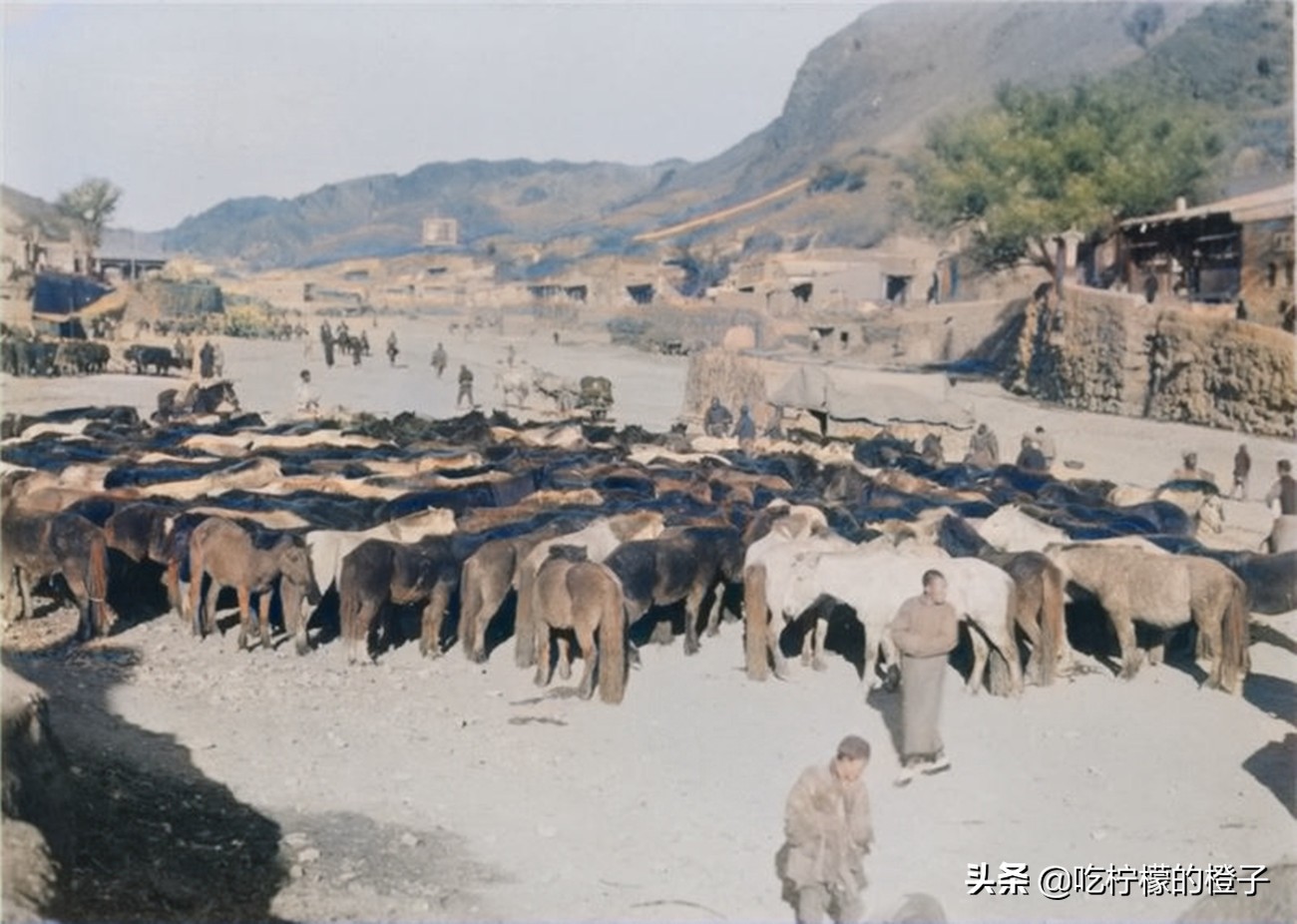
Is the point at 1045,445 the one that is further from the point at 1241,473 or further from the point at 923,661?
the point at 923,661

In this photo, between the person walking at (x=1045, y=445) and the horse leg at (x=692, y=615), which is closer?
the horse leg at (x=692, y=615)

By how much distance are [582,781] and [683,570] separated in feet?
11.9

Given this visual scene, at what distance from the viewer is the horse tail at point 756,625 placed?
12.3 metres

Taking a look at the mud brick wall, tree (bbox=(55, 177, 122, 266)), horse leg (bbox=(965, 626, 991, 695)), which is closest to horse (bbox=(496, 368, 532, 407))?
Result: the mud brick wall

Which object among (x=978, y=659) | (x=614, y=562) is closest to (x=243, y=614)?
(x=614, y=562)

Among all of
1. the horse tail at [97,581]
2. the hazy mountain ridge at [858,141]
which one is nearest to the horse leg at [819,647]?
the horse tail at [97,581]

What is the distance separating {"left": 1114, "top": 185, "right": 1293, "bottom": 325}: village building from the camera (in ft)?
90.6

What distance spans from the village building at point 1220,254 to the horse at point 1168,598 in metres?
16.2

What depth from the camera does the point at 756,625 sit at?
12.3 meters

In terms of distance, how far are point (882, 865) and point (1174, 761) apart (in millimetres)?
3102

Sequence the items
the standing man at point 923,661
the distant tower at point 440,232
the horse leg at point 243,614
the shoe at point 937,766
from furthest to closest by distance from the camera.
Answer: the distant tower at point 440,232 → the horse leg at point 243,614 → the shoe at point 937,766 → the standing man at point 923,661

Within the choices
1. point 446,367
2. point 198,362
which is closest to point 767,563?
point 198,362

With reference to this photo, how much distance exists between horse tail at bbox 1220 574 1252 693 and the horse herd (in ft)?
0.06

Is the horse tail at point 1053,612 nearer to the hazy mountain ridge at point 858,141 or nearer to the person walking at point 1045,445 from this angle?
the person walking at point 1045,445
